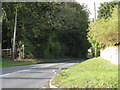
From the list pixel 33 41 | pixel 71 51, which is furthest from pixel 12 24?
pixel 71 51

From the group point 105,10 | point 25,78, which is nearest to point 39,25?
point 105,10

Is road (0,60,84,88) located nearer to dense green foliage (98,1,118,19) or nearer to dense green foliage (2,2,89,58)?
dense green foliage (2,2,89,58)

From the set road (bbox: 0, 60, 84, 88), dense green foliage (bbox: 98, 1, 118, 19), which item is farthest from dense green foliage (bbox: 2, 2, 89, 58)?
road (bbox: 0, 60, 84, 88)

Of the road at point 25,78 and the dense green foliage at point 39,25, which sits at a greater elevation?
the dense green foliage at point 39,25

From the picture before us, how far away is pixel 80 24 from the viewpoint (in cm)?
4762

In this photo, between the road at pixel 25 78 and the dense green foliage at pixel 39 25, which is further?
the dense green foliage at pixel 39 25

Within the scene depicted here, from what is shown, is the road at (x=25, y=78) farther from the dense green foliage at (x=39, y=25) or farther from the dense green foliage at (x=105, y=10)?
the dense green foliage at (x=105, y=10)

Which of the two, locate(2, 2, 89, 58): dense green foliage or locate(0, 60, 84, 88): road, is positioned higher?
locate(2, 2, 89, 58): dense green foliage

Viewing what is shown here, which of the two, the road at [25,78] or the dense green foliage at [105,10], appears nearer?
the road at [25,78]

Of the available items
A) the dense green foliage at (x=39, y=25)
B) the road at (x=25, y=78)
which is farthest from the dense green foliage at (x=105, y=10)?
the road at (x=25, y=78)

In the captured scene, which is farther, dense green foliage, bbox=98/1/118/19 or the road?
dense green foliage, bbox=98/1/118/19

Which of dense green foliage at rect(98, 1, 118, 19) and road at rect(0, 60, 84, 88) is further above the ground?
dense green foliage at rect(98, 1, 118, 19)

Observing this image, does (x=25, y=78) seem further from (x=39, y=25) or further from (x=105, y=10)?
(x=105, y=10)

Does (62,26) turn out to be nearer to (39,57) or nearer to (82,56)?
(39,57)
